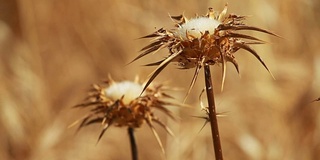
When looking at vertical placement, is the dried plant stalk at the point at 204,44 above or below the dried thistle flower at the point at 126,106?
above

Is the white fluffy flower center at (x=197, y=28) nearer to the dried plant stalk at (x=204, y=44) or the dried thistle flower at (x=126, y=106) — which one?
the dried plant stalk at (x=204, y=44)

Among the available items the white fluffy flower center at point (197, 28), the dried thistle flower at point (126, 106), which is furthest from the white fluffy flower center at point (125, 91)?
the white fluffy flower center at point (197, 28)

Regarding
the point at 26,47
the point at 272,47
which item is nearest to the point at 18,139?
the point at 26,47

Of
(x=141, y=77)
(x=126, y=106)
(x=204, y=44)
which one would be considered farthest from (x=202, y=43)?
(x=141, y=77)

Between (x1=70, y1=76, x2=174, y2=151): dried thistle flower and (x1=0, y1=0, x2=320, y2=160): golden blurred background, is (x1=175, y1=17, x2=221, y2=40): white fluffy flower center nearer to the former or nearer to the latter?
(x1=70, y1=76, x2=174, y2=151): dried thistle flower

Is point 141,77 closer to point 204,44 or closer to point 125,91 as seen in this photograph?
point 125,91

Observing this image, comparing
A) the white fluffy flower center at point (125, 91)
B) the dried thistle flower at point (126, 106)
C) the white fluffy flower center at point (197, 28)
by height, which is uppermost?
the white fluffy flower center at point (197, 28)

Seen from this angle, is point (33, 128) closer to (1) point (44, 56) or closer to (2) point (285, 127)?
(1) point (44, 56)
